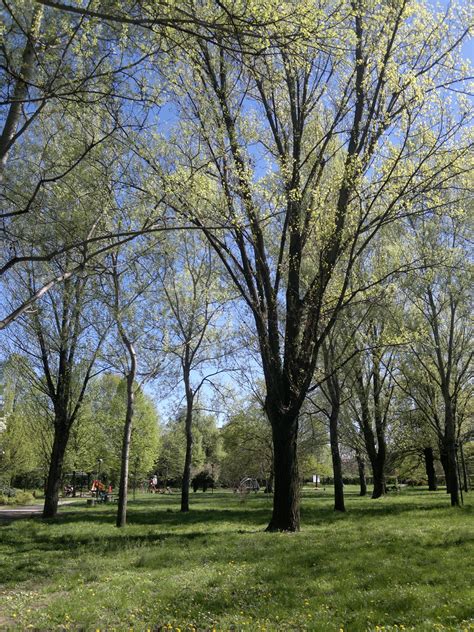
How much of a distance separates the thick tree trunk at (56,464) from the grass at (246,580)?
17.4 ft

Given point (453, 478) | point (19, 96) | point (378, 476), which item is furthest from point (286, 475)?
point (378, 476)

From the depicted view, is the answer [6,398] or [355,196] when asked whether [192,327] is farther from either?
[6,398]

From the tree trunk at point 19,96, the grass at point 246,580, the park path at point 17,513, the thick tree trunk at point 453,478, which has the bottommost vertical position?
the park path at point 17,513

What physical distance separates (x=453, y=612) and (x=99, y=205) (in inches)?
332

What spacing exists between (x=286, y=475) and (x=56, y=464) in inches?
391

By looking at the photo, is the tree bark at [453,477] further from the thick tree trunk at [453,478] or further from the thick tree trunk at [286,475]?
the thick tree trunk at [286,475]

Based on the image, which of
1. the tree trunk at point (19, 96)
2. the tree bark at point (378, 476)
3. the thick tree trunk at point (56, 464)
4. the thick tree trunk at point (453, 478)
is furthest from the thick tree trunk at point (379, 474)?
the tree trunk at point (19, 96)

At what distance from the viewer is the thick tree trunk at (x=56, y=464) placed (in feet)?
58.9

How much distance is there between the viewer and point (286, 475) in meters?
11.8

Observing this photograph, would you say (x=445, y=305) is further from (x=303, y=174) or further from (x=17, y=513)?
(x=17, y=513)

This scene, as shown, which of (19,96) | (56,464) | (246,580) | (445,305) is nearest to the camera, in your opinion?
(19,96)

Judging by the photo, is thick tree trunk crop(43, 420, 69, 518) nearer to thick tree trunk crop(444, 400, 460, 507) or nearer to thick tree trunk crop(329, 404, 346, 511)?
thick tree trunk crop(329, 404, 346, 511)

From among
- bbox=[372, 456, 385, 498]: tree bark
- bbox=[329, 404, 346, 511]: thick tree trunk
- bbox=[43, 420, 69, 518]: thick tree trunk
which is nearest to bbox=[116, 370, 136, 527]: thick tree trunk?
bbox=[43, 420, 69, 518]: thick tree trunk

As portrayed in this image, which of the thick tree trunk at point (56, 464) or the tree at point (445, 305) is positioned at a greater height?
the tree at point (445, 305)
